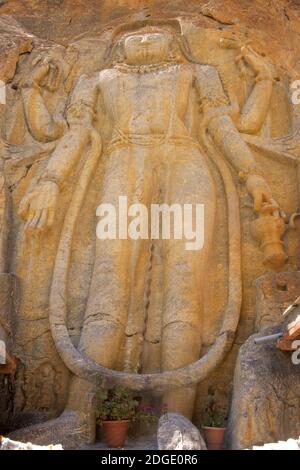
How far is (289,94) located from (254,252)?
87.5 inches

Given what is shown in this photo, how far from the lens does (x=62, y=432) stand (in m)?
6.11

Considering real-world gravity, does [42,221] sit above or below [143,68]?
below

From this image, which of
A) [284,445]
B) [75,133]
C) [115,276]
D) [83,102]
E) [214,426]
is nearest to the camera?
[284,445]

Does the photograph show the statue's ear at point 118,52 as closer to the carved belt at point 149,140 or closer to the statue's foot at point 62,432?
the carved belt at point 149,140

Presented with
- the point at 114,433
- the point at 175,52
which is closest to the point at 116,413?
the point at 114,433

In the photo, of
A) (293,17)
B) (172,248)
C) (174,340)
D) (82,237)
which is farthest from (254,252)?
(293,17)

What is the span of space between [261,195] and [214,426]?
2.64m

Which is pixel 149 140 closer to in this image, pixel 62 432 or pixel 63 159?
pixel 63 159

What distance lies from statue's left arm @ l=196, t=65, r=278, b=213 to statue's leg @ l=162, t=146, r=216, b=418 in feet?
1.11

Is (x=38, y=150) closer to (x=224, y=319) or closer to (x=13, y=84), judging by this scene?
(x=13, y=84)

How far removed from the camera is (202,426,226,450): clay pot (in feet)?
19.5

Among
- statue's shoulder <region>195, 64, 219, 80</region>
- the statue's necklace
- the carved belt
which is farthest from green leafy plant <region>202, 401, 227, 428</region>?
the statue's necklace

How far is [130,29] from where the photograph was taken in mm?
9570

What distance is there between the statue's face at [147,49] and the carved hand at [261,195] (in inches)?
86.0
